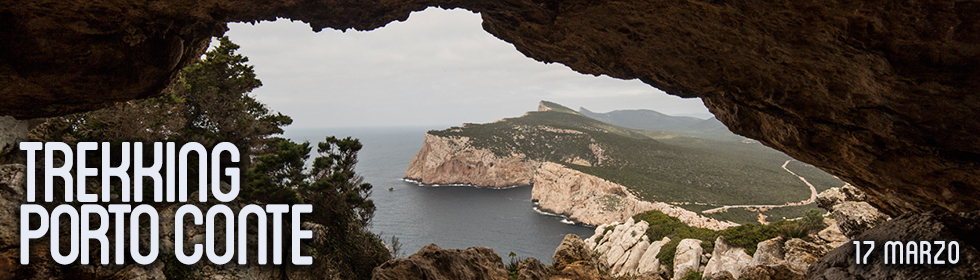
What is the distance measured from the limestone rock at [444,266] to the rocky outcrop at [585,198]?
38.8 m

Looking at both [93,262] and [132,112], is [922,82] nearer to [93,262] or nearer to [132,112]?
[93,262]

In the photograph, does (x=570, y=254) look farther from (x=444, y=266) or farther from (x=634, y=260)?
(x=634, y=260)

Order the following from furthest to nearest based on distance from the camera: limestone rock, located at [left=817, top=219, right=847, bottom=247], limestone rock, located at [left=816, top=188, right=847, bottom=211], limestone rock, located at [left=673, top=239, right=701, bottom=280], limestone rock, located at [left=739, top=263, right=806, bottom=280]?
limestone rock, located at [left=673, top=239, right=701, bottom=280] → limestone rock, located at [left=816, top=188, right=847, bottom=211] → limestone rock, located at [left=817, top=219, right=847, bottom=247] → limestone rock, located at [left=739, top=263, right=806, bottom=280]

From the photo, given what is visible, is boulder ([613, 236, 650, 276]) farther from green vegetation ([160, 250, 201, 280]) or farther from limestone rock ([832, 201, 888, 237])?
green vegetation ([160, 250, 201, 280])

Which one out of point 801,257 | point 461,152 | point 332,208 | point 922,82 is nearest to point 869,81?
point 922,82

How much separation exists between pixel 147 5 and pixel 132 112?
477 inches

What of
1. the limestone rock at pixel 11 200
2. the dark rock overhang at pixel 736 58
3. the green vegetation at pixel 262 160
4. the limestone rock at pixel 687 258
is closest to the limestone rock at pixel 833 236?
the limestone rock at pixel 687 258

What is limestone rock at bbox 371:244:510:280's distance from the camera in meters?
10.1

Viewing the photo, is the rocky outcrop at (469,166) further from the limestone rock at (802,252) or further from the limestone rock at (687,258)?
the limestone rock at (802,252)

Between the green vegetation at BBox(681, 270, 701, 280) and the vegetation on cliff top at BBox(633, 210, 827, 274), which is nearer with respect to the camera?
the vegetation on cliff top at BBox(633, 210, 827, 274)

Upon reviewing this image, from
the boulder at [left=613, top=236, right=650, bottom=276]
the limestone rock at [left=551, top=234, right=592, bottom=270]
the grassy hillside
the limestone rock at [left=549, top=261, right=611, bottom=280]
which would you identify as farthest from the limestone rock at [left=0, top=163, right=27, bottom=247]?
the grassy hillside

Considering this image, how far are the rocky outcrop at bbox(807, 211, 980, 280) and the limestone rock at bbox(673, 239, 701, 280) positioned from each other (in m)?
11.3

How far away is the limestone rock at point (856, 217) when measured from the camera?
425 inches

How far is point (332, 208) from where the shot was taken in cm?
1627
